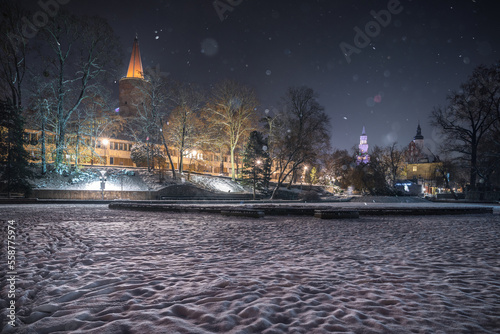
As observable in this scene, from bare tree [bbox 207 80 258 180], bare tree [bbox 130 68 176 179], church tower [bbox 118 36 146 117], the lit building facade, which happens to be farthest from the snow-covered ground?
church tower [bbox 118 36 146 117]

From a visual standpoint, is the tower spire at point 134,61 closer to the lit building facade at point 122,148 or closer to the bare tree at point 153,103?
the lit building facade at point 122,148

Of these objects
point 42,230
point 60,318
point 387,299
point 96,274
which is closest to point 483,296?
point 387,299

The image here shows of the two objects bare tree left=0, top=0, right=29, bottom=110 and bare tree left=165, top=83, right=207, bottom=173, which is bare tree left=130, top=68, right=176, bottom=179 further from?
bare tree left=0, top=0, right=29, bottom=110

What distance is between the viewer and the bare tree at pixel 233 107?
42.0m

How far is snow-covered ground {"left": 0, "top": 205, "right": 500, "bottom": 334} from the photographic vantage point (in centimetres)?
285

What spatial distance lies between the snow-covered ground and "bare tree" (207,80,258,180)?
116 ft

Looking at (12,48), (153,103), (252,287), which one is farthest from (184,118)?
(252,287)

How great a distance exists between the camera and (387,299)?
3.48 m

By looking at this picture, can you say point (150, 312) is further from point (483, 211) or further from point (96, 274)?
point (483, 211)

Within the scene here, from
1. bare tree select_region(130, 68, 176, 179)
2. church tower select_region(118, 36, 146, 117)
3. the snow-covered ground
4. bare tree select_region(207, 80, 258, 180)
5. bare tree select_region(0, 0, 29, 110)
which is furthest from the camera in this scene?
church tower select_region(118, 36, 146, 117)

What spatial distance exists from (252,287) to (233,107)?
132 ft

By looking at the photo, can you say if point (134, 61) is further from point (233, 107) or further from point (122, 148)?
point (233, 107)

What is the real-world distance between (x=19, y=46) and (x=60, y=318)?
33.7 meters

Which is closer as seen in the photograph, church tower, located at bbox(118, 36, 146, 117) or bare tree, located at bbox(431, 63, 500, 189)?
bare tree, located at bbox(431, 63, 500, 189)
